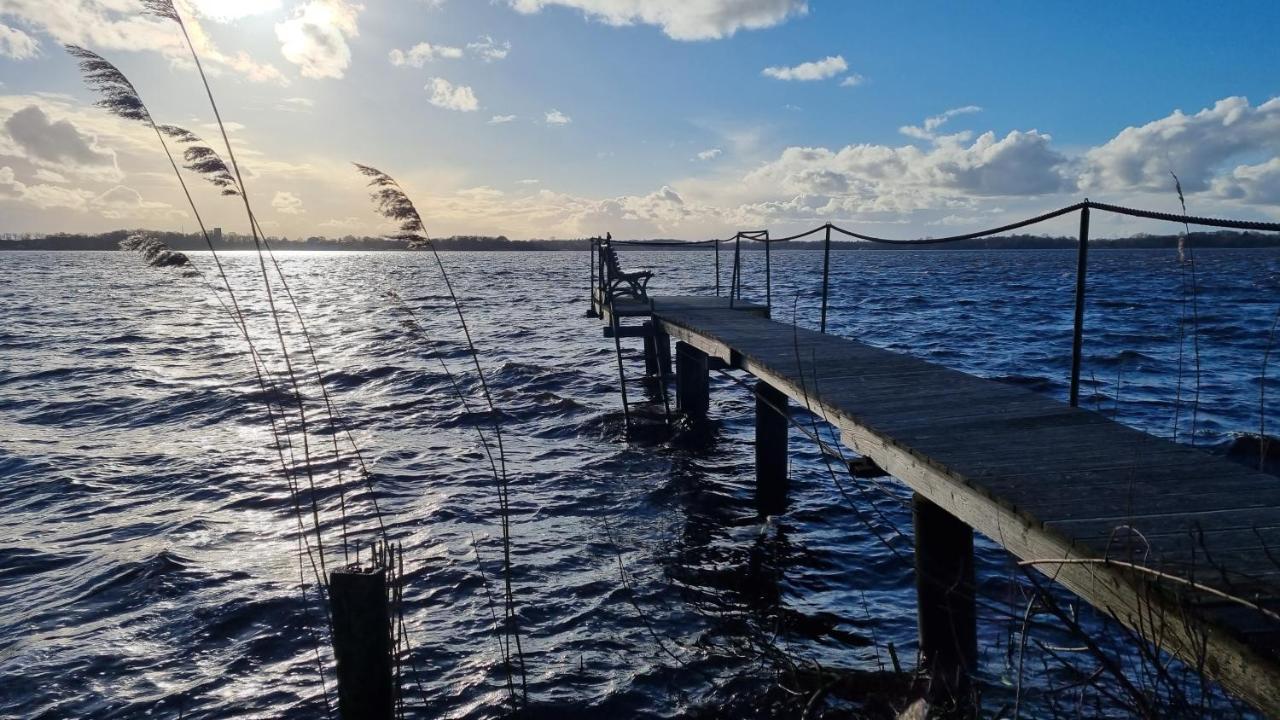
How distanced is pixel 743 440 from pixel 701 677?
732 cm

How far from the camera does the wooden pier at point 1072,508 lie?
7.48ft

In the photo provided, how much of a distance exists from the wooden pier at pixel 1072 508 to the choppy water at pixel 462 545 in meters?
0.35

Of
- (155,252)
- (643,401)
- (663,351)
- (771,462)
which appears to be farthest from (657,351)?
(155,252)

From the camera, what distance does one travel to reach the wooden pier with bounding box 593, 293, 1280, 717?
2281 mm

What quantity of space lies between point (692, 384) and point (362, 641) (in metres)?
10.4

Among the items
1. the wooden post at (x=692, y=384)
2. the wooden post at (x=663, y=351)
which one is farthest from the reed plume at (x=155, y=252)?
the wooden post at (x=663, y=351)

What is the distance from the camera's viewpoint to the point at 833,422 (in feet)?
17.7

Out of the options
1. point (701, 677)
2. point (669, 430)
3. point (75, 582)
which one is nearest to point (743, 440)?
point (669, 430)

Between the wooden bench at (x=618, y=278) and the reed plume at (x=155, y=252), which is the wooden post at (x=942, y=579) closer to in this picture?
the reed plume at (x=155, y=252)

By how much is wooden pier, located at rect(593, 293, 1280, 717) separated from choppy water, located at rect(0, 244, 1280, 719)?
35 cm

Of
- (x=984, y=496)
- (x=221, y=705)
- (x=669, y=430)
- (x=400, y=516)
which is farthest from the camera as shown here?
(x=669, y=430)

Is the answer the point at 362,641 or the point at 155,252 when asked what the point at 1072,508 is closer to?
the point at 362,641

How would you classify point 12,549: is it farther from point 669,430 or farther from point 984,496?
point 984,496

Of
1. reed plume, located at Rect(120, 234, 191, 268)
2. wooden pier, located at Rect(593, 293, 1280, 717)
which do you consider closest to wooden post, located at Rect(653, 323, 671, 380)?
wooden pier, located at Rect(593, 293, 1280, 717)
